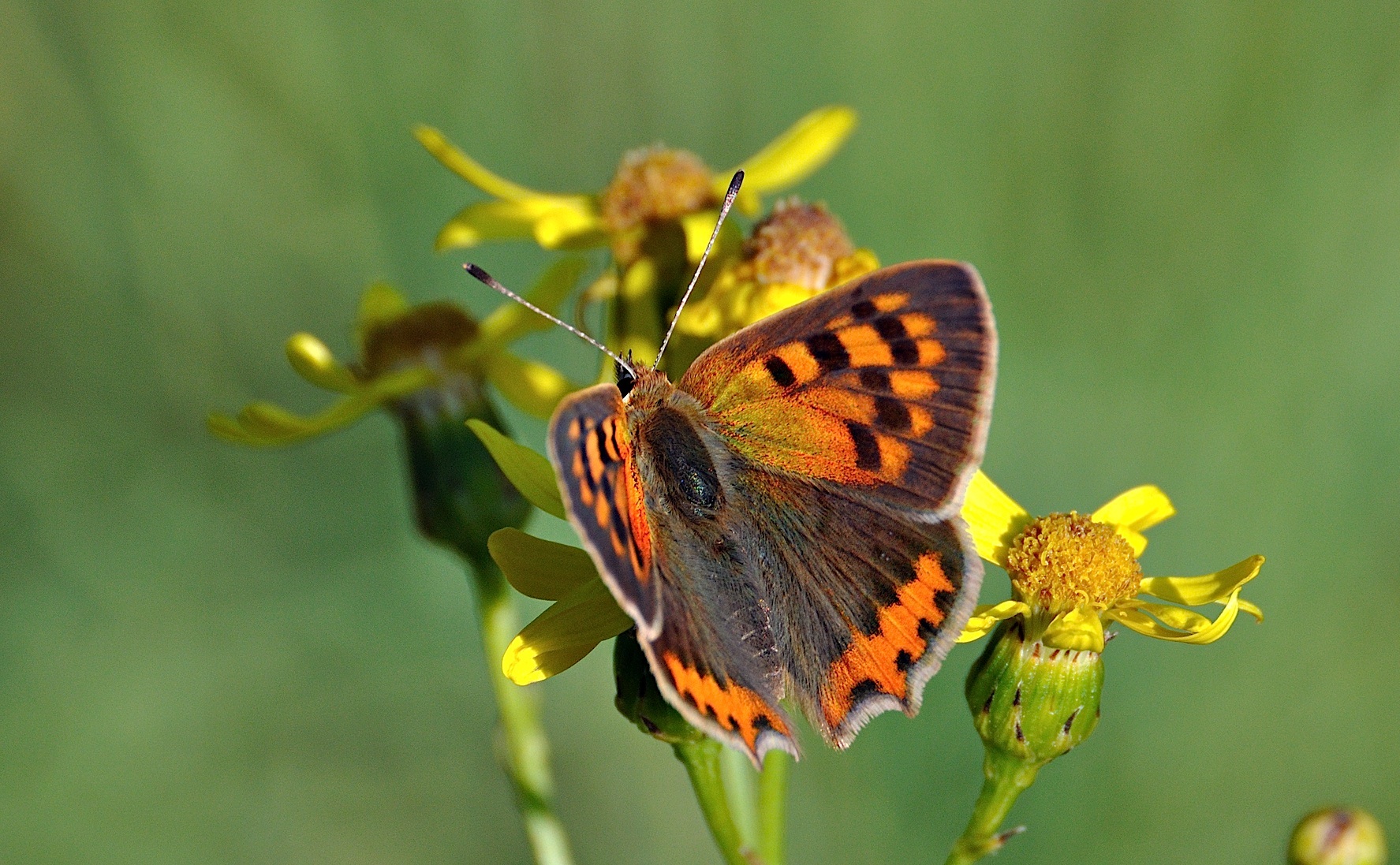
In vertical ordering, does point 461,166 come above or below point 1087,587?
above

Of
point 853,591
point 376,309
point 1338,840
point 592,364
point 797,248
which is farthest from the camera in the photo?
point 592,364

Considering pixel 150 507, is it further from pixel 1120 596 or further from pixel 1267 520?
pixel 1267 520

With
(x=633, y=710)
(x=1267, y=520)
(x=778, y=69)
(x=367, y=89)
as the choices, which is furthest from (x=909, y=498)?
(x=367, y=89)

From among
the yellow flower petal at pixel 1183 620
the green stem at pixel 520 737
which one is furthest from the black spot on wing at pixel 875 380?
the green stem at pixel 520 737

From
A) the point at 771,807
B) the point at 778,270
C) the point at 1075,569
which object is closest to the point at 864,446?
the point at 1075,569

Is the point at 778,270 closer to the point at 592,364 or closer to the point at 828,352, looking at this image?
the point at 828,352

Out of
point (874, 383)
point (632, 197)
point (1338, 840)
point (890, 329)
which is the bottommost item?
point (1338, 840)

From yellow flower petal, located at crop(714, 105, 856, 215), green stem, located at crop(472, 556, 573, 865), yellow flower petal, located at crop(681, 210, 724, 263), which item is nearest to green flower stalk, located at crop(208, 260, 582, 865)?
green stem, located at crop(472, 556, 573, 865)

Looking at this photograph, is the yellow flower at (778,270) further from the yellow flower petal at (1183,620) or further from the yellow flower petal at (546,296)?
the yellow flower petal at (1183,620)
